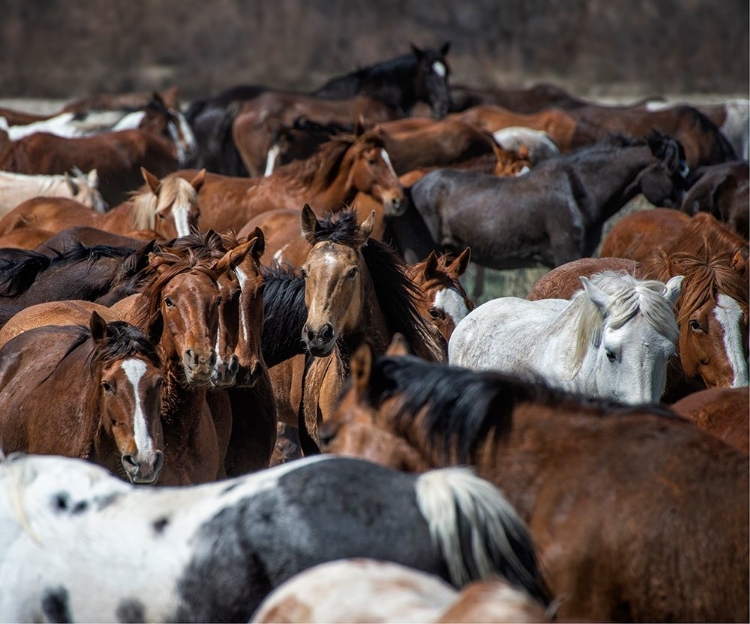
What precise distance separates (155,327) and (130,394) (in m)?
0.81

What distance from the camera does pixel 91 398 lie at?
4.02 m

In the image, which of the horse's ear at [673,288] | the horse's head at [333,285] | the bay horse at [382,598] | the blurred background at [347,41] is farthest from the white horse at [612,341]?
the blurred background at [347,41]

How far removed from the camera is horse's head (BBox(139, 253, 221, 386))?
167 inches

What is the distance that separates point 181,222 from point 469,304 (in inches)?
114

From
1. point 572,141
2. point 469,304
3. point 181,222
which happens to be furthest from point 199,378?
point 572,141

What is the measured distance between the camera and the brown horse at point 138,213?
344 inches

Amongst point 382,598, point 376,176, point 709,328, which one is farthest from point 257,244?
point 376,176

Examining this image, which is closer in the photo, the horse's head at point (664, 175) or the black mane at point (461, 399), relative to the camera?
the black mane at point (461, 399)

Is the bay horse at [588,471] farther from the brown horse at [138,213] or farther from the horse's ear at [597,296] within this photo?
the brown horse at [138,213]

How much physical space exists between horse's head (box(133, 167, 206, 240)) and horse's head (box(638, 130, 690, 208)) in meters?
4.04

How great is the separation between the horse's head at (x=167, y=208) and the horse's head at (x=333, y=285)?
3.74m

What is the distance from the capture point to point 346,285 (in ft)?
16.0

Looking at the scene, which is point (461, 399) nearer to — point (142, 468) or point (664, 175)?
point (142, 468)

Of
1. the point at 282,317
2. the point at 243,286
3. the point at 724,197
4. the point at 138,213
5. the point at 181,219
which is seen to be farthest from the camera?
the point at 724,197
